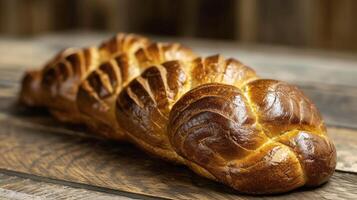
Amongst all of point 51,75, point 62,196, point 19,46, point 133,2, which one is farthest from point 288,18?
point 62,196

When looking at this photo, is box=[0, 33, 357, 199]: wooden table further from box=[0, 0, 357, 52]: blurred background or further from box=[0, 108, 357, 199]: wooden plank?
box=[0, 0, 357, 52]: blurred background

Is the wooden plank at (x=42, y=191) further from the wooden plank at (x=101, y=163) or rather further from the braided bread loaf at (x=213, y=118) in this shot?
the braided bread loaf at (x=213, y=118)

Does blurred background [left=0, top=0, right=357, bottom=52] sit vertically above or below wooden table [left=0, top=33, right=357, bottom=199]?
above

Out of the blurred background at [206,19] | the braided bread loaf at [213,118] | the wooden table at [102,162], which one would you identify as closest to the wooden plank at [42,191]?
the wooden table at [102,162]

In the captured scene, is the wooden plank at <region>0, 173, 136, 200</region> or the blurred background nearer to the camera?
the wooden plank at <region>0, 173, 136, 200</region>

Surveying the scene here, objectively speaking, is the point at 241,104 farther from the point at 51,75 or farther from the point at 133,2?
the point at 133,2

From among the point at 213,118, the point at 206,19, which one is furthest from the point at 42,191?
the point at 206,19

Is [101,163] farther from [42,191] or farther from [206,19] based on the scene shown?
[206,19]

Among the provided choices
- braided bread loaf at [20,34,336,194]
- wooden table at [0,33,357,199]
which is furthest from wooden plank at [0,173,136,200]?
braided bread loaf at [20,34,336,194]
